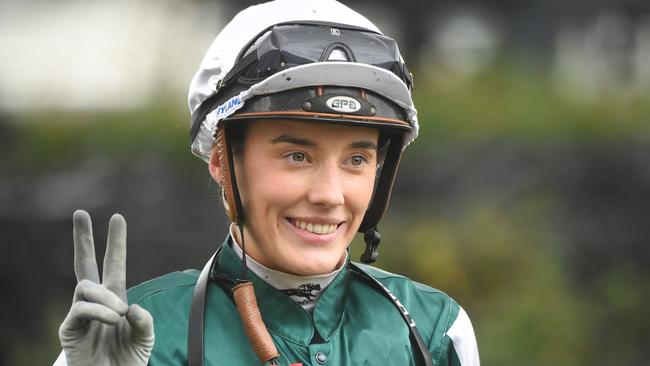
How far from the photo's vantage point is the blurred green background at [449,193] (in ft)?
22.9

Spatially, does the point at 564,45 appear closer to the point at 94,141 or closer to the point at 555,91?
the point at 555,91

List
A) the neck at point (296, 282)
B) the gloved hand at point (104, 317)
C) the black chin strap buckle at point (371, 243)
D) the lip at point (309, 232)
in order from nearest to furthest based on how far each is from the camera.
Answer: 1. the gloved hand at point (104, 317)
2. the lip at point (309, 232)
3. the neck at point (296, 282)
4. the black chin strap buckle at point (371, 243)

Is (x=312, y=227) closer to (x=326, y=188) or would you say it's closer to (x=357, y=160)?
(x=326, y=188)

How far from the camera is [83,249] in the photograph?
121 inches

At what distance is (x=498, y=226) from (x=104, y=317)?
440 centimetres

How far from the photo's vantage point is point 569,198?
306 inches

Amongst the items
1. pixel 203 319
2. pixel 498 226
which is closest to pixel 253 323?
pixel 203 319

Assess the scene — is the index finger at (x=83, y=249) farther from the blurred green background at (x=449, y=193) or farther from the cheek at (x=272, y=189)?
the blurred green background at (x=449, y=193)

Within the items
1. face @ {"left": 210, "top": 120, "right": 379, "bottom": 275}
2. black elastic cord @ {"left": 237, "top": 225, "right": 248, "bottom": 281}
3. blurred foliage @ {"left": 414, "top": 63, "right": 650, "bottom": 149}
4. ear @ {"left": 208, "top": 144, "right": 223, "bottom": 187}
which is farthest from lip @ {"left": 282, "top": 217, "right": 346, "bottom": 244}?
blurred foliage @ {"left": 414, "top": 63, "right": 650, "bottom": 149}

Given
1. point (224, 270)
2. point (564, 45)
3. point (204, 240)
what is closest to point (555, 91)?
point (564, 45)

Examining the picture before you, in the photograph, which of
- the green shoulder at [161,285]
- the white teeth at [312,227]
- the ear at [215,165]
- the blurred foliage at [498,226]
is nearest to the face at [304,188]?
the white teeth at [312,227]

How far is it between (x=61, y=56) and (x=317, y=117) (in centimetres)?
681

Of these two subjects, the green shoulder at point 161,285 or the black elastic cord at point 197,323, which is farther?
the green shoulder at point 161,285

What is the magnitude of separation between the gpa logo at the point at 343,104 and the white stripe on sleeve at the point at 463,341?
78cm
